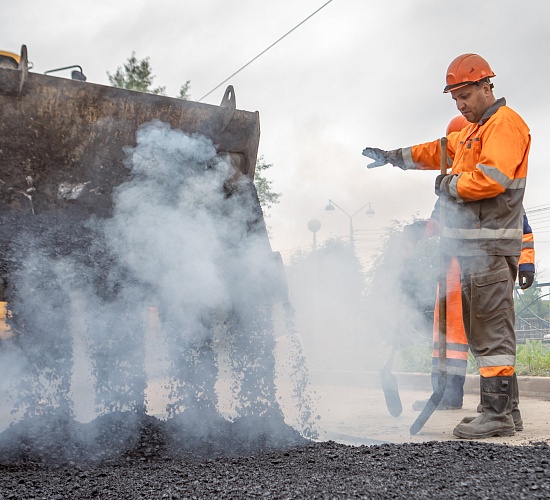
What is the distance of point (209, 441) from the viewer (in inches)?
126

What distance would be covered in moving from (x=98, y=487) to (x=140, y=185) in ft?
6.45

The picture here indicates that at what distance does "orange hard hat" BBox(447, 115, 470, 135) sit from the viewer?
18.1ft

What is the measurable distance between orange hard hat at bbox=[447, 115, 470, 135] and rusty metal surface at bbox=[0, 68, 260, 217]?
266 centimetres

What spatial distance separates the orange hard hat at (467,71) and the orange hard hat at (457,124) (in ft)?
5.53

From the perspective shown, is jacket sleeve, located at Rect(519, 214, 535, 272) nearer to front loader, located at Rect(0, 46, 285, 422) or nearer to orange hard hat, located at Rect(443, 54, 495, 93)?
orange hard hat, located at Rect(443, 54, 495, 93)

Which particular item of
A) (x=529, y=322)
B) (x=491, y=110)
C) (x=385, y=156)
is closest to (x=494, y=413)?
(x=491, y=110)

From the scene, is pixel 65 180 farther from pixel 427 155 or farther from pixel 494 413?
pixel 494 413

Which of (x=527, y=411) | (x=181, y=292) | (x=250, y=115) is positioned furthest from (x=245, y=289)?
(x=527, y=411)

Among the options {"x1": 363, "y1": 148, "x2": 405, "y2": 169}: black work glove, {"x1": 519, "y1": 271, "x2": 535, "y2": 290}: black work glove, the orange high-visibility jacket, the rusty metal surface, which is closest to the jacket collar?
the orange high-visibility jacket

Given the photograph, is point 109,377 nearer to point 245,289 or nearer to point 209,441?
point 209,441

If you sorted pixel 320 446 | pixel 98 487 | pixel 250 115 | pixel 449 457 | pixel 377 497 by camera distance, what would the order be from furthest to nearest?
pixel 250 115
pixel 320 446
pixel 449 457
pixel 98 487
pixel 377 497

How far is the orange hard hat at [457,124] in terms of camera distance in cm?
552

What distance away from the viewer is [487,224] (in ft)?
12.1

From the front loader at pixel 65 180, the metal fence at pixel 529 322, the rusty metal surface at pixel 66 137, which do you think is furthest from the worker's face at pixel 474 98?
the metal fence at pixel 529 322
